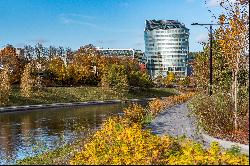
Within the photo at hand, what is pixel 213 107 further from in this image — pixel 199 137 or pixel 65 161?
pixel 65 161

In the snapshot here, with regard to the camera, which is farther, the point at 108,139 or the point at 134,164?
the point at 108,139

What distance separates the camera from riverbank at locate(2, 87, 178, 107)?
6669cm

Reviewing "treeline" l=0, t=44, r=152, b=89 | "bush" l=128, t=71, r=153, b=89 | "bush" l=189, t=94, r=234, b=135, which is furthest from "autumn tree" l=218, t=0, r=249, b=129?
"bush" l=128, t=71, r=153, b=89

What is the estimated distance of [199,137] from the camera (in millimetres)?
20391

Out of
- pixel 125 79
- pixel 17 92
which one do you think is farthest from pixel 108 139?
pixel 125 79

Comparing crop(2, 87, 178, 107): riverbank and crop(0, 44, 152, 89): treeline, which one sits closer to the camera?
crop(2, 87, 178, 107): riverbank

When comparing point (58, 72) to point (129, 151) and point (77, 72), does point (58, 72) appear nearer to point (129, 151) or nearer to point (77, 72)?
point (77, 72)

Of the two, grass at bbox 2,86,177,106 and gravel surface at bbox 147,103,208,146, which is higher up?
gravel surface at bbox 147,103,208,146

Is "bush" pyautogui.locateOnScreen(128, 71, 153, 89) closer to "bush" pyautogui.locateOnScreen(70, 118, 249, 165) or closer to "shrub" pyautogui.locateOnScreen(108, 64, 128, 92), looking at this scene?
"shrub" pyautogui.locateOnScreen(108, 64, 128, 92)

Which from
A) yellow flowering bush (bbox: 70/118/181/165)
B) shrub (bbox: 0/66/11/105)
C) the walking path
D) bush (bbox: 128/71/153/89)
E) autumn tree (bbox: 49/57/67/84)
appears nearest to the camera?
yellow flowering bush (bbox: 70/118/181/165)

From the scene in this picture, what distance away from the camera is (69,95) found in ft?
249

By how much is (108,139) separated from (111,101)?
57651mm

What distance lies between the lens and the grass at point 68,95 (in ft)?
219

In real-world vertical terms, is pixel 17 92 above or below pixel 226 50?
below
